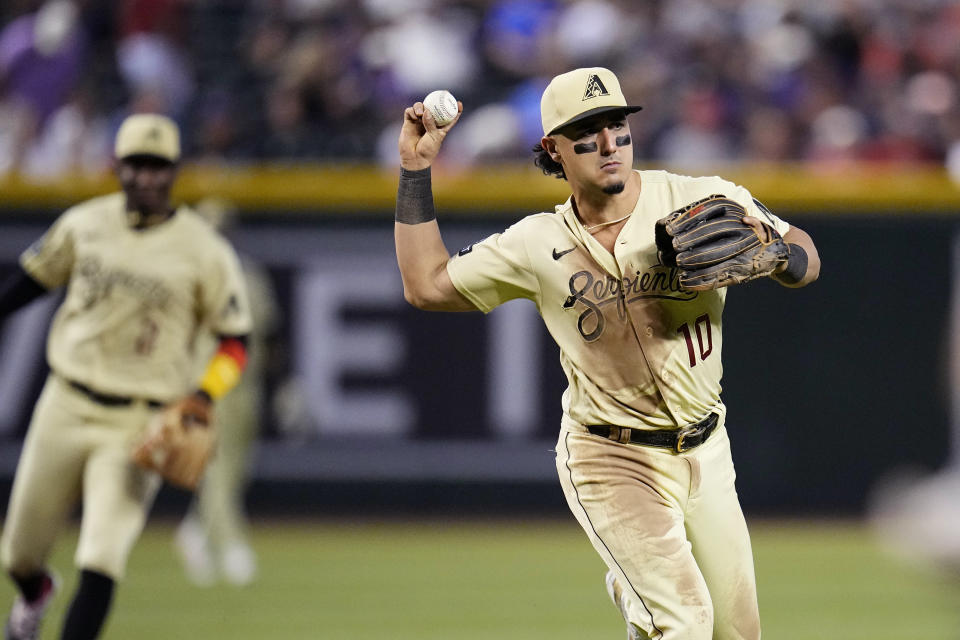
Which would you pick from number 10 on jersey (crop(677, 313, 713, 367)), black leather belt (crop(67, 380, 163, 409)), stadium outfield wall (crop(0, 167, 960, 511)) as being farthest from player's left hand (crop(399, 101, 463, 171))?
stadium outfield wall (crop(0, 167, 960, 511))

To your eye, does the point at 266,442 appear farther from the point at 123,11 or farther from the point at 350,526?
the point at 123,11

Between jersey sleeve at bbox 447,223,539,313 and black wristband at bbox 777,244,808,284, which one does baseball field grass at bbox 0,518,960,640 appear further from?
jersey sleeve at bbox 447,223,539,313

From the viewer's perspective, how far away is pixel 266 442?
43.7 ft

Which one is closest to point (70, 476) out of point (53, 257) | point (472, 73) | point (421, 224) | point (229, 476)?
point (53, 257)

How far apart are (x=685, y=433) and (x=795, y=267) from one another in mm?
763

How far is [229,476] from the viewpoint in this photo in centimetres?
1148

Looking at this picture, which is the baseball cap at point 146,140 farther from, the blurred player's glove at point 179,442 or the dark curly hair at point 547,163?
the dark curly hair at point 547,163

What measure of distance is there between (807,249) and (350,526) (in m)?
8.15

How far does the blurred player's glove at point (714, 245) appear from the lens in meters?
5.36

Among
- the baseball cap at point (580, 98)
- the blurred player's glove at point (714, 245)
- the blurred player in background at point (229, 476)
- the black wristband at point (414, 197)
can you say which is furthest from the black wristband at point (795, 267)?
the blurred player in background at point (229, 476)

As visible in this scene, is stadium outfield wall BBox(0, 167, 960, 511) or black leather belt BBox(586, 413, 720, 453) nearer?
black leather belt BBox(586, 413, 720, 453)

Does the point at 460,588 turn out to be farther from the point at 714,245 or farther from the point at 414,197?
the point at 714,245

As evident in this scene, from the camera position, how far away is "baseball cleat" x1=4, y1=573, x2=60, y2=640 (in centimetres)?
754

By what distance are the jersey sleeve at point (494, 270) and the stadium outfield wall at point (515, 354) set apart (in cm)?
736
